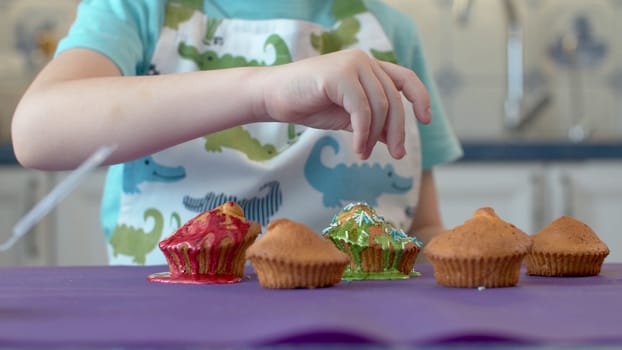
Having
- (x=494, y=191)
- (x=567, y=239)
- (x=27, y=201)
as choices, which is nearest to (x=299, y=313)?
(x=567, y=239)

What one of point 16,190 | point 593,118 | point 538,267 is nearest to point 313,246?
point 538,267

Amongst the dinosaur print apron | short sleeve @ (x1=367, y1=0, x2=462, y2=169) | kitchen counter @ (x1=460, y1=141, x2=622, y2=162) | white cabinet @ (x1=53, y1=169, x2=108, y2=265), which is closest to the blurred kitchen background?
kitchen counter @ (x1=460, y1=141, x2=622, y2=162)

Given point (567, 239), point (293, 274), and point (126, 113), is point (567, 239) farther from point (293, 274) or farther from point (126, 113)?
point (126, 113)

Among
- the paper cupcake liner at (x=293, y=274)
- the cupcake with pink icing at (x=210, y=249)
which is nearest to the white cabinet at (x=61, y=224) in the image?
the cupcake with pink icing at (x=210, y=249)

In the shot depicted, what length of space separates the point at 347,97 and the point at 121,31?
1.57 feet

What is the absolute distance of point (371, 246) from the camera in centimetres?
67

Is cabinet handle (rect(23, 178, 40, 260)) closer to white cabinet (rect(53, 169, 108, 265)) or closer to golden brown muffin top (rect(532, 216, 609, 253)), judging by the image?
white cabinet (rect(53, 169, 108, 265))

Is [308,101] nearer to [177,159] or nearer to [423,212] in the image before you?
[177,159]

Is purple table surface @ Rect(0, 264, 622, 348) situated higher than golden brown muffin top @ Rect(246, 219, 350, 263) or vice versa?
golden brown muffin top @ Rect(246, 219, 350, 263)

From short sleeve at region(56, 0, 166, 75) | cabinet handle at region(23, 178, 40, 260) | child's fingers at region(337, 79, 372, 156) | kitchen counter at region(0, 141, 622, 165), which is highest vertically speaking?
short sleeve at region(56, 0, 166, 75)

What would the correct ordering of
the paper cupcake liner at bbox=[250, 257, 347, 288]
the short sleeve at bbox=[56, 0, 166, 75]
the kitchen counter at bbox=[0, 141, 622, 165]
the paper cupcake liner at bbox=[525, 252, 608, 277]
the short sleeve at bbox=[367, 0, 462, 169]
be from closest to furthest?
the paper cupcake liner at bbox=[250, 257, 347, 288]
the paper cupcake liner at bbox=[525, 252, 608, 277]
the short sleeve at bbox=[56, 0, 166, 75]
the short sleeve at bbox=[367, 0, 462, 169]
the kitchen counter at bbox=[0, 141, 622, 165]

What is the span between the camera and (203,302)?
50cm

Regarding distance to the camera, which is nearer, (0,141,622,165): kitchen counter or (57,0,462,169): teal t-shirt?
(57,0,462,169): teal t-shirt

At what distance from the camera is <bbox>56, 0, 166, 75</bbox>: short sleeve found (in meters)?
0.97
